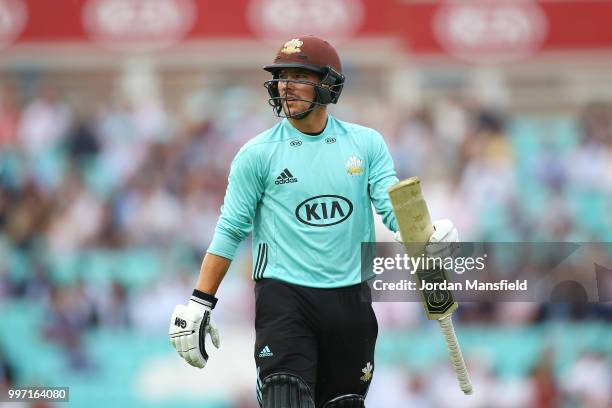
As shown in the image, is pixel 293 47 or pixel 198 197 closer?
pixel 293 47

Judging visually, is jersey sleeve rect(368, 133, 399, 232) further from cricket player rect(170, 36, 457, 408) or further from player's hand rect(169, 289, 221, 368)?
player's hand rect(169, 289, 221, 368)

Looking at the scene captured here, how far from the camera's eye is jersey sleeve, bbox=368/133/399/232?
20.0 ft

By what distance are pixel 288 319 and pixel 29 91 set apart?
13.4m

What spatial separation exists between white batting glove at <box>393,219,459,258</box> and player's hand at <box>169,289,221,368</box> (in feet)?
3.55

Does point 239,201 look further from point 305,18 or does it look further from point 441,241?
point 305,18

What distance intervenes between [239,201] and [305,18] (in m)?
12.0

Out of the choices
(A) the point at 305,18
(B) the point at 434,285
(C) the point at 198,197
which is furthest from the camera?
(A) the point at 305,18

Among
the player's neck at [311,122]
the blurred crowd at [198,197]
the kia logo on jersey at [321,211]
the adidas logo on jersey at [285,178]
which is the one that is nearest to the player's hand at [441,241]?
the kia logo on jersey at [321,211]

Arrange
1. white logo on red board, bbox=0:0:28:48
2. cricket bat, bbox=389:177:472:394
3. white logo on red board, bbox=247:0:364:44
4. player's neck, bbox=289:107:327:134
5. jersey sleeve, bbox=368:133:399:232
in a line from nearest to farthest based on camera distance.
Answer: cricket bat, bbox=389:177:472:394, jersey sleeve, bbox=368:133:399:232, player's neck, bbox=289:107:327:134, white logo on red board, bbox=247:0:364:44, white logo on red board, bbox=0:0:28:48

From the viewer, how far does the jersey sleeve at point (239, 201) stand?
19.8 feet

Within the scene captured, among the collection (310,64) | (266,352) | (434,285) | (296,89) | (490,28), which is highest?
(490,28)

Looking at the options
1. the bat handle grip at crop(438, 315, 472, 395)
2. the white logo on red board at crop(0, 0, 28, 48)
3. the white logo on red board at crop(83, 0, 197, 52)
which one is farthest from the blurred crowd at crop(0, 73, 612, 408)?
the bat handle grip at crop(438, 315, 472, 395)

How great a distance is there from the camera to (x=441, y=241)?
5.66 meters

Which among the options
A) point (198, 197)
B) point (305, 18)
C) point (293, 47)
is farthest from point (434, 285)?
point (305, 18)
